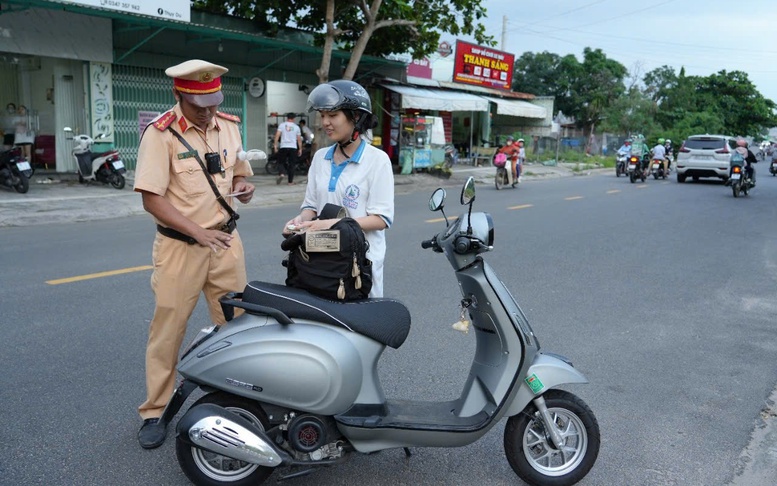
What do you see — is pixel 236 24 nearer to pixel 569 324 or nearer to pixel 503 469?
pixel 569 324

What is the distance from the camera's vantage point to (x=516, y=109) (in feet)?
89.5

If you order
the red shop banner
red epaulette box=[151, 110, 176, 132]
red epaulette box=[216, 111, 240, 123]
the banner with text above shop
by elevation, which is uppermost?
the red shop banner

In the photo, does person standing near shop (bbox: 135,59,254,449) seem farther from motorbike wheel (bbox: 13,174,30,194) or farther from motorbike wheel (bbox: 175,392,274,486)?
motorbike wheel (bbox: 13,174,30,194)

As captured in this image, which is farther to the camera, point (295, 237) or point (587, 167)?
point (587, 167)

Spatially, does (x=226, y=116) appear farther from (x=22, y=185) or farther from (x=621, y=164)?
(x=621, y=164)

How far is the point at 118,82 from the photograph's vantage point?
50.7ft

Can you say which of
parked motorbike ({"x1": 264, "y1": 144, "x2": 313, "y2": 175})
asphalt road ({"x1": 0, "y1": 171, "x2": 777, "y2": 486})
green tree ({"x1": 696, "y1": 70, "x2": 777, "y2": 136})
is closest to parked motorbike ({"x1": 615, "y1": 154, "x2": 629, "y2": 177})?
parked motorbike ({"x1": 264, "y1": 144, "x2": 313, "y2": 175})

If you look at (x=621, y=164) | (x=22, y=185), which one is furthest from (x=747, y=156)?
(x=22, y=185)

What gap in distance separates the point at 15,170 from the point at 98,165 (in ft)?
5.29

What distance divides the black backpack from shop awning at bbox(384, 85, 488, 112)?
1826 cm

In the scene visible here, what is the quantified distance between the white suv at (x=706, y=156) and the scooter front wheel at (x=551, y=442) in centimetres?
2058

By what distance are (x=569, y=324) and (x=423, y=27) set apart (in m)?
12.4

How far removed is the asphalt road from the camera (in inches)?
129

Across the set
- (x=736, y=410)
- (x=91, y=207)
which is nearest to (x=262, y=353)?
(x=736, y=410)
